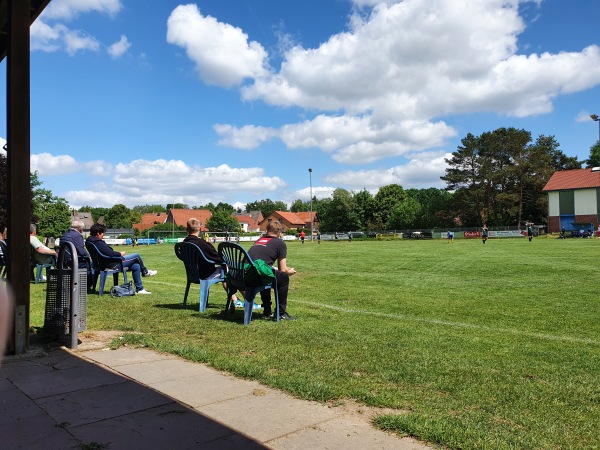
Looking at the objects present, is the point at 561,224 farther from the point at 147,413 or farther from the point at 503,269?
the point at 147,413

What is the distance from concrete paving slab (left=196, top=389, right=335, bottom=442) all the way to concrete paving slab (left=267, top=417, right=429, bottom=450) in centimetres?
8

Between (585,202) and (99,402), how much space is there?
73.6 metres

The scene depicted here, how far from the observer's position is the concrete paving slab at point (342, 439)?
8.48 ft

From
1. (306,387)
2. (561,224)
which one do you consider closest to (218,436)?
(306,387)

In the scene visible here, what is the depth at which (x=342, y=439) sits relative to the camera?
269 cm

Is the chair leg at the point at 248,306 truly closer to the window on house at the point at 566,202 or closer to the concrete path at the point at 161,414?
the concrete path at the point at 161,414

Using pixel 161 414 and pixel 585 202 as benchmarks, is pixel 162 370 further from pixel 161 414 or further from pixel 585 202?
pixel 585 202

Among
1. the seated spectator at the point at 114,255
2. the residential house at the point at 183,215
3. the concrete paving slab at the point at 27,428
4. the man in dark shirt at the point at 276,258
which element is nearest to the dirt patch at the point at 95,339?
the concrete paving slab at the point at 27,428

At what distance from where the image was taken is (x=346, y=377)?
3.83 meters

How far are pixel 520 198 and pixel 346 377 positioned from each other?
2988 inches

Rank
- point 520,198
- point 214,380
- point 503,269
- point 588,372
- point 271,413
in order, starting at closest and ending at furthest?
1. point 271,413
2. point 214,380
3. point 588,372
4. point 503,269
5. point 520,198

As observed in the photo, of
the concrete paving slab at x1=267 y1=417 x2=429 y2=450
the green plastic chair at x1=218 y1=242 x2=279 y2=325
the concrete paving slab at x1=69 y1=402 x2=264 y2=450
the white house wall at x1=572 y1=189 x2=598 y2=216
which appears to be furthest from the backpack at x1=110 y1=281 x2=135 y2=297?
the white house wall at x1=572 y1=189 x2=598 y2=216

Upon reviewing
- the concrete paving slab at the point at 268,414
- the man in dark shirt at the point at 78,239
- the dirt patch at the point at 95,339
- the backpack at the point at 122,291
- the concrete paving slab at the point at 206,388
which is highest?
the man in dark shirt at the point at 78,239

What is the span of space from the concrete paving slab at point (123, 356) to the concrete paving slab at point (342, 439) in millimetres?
2167
